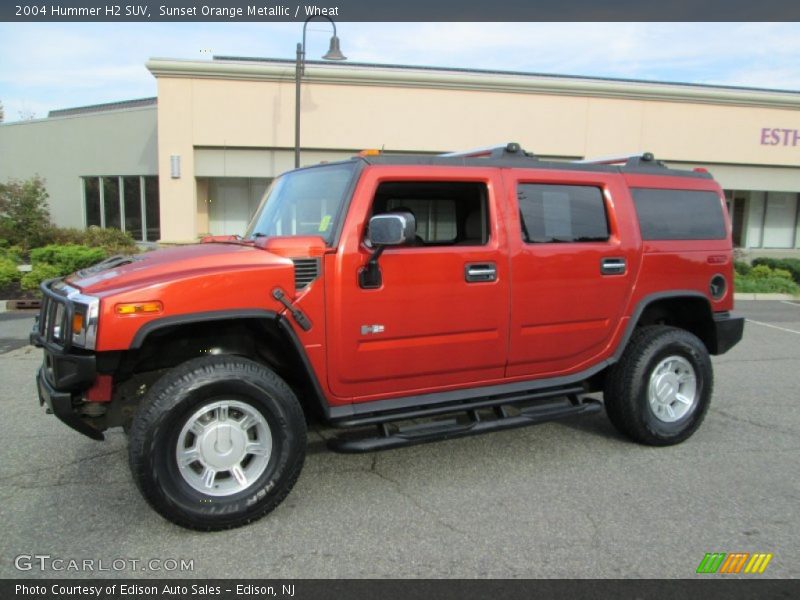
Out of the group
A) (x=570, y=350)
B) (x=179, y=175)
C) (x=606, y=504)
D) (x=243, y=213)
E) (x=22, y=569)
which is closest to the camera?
(x=22, y=569)

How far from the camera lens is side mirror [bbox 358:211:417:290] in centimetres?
325

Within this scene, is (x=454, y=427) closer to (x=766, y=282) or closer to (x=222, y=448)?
(x=222, y=448)

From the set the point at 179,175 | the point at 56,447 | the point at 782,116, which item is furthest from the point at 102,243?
the point at 782,116

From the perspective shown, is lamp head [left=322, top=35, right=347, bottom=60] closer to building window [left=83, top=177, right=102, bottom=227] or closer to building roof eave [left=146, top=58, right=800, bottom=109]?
building roof eave [left=146, top=58, right=800, bottom=109]

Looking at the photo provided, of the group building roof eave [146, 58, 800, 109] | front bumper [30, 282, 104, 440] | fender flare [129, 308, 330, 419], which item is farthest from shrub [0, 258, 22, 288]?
fender flare [129, 308, 330, 419]

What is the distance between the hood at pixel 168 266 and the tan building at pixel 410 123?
12.8m

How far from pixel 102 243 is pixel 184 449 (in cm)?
1605

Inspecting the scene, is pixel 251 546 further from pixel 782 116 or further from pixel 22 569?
pixel 782 116

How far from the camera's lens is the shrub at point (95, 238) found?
17141 millimetres

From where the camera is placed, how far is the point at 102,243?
17.2m

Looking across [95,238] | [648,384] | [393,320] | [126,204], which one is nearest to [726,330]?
[648,384]

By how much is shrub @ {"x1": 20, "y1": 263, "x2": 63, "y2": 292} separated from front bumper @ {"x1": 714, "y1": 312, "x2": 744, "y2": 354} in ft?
37.8

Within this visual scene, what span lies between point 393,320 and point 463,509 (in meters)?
1.17

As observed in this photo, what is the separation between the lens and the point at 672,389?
14.7 feet
